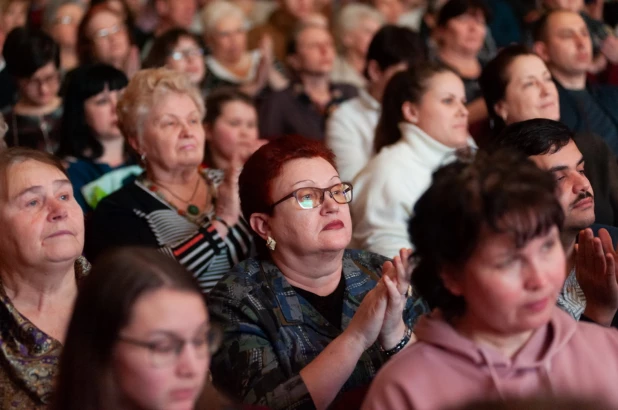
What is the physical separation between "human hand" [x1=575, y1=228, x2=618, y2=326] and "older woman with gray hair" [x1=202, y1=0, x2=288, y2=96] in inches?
109

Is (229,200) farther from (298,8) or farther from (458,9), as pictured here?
(298,8)

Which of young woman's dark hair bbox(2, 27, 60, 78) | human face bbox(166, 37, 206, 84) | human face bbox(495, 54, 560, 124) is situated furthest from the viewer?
human face bbox(166, 37, 206, 84)

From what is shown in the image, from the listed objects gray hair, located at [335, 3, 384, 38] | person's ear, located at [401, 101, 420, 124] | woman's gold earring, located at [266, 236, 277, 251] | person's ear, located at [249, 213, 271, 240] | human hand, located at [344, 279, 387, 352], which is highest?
gray hair, located at [335, 3, 384, 38]

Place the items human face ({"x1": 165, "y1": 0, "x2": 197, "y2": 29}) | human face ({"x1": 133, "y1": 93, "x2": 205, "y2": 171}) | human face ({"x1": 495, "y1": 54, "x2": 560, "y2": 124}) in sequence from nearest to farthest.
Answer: human face ({"x1": 133, "y1": 93, "x2": 205, "y2": 171}) → human face ({"x1": 495, "y1": 54, "x2": 560, "y2": 124}) → human face ({"x1": 165, "y1": 0, "x2": 197, "y2": 29})

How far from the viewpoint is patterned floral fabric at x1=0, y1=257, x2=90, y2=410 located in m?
1.73

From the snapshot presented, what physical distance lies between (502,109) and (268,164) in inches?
49.7

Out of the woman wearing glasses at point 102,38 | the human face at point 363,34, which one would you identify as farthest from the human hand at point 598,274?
the human face at point 363,34

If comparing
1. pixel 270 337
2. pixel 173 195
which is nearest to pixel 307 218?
pixel 270 337

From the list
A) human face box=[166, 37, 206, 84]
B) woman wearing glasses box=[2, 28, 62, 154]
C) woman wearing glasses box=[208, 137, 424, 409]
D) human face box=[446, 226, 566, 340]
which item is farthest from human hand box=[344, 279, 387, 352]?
human face box=[166, 37, 206, 84]

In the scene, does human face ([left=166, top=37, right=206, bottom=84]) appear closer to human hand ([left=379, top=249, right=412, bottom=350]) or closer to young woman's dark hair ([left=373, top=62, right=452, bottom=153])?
young woman's dark hair ([left=373, top=62, right=452, bottom=153])

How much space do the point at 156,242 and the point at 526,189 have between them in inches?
55.5

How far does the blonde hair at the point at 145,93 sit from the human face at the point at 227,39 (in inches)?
66.8

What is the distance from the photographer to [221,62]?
4.46 metres

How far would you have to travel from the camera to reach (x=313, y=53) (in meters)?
4.34
